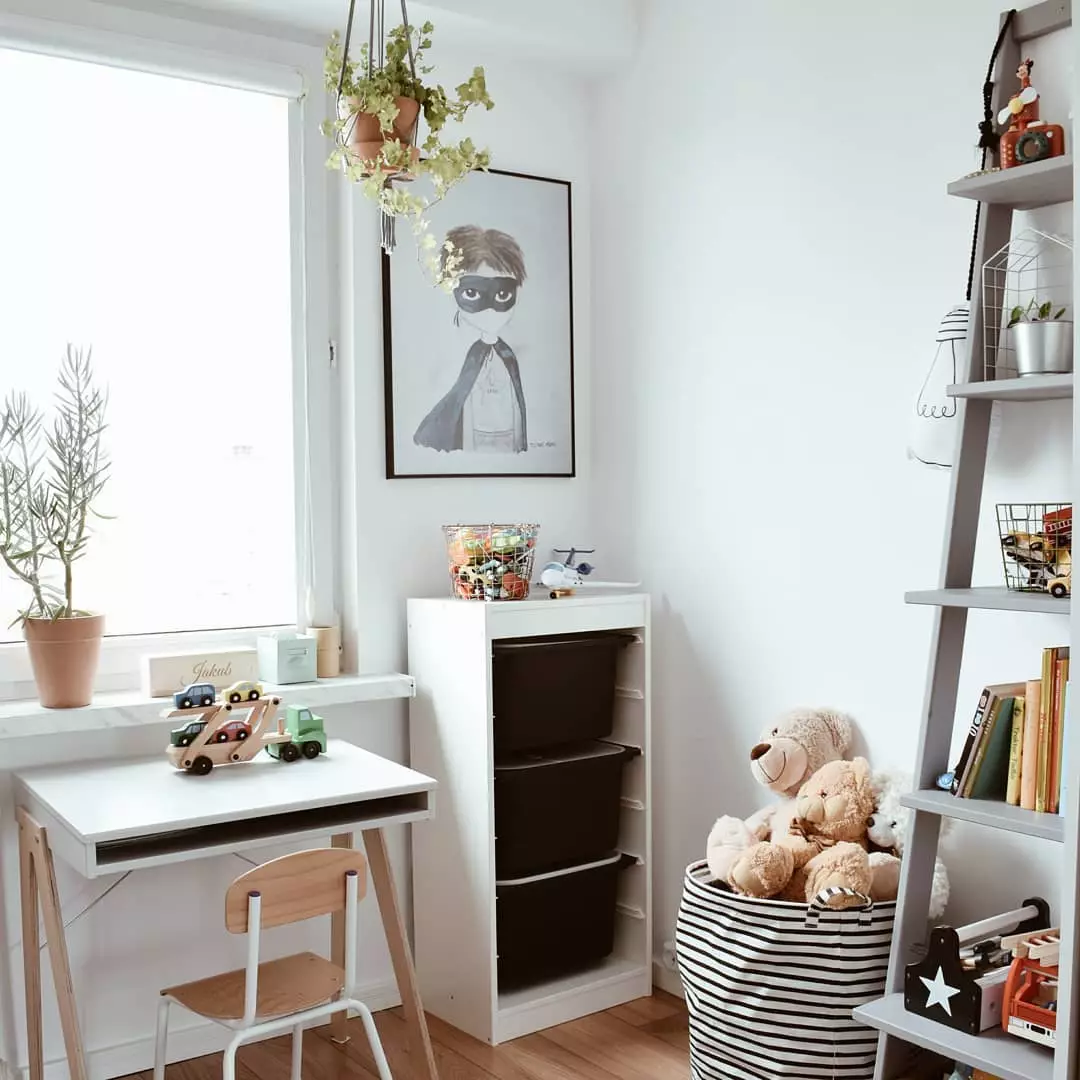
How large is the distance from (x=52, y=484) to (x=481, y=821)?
1.22m

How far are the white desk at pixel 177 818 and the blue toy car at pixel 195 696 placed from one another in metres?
0.15

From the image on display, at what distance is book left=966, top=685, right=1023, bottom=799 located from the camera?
208 centimetres

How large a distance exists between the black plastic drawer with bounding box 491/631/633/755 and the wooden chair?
73 cm

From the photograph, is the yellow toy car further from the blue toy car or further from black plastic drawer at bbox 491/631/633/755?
black plastic drawer at bbox 491/631/633/755

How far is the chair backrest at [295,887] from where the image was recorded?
2.04 metres

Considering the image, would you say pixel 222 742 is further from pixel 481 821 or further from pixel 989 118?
pixel 989 118

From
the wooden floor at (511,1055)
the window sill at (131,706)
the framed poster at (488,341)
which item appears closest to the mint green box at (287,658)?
the window sill at (131,706)

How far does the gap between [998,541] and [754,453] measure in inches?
27.4

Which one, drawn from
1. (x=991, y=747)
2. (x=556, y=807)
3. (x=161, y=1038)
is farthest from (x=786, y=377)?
(x=161, y=1038)

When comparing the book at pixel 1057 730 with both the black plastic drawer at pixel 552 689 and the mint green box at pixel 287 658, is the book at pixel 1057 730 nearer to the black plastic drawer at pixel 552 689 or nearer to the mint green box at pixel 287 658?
the black plastic drawer at pixel 552 689

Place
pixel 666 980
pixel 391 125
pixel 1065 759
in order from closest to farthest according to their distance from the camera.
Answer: pixel 1065 759 < pixel 391 125 < pixel 666 980

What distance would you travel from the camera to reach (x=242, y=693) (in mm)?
2572

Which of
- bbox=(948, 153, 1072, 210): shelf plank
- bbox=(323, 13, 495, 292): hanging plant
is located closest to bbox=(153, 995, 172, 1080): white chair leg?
bbox=(323, 13, 495, 292): hanging plant

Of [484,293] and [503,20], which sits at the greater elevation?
[503,20]
